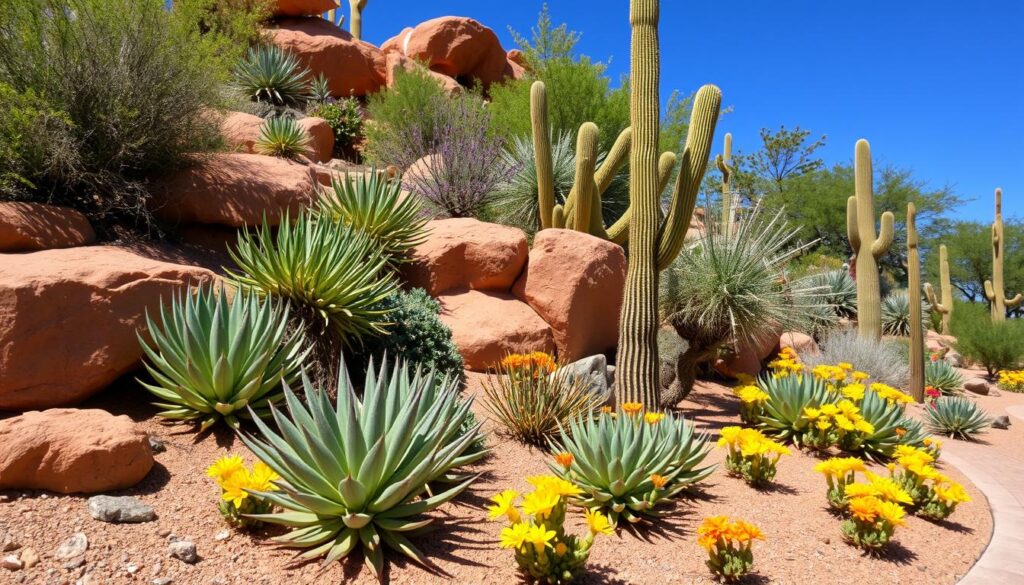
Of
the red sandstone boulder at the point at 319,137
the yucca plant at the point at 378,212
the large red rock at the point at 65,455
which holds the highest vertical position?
the red sandstone boulder at the point at 319,137

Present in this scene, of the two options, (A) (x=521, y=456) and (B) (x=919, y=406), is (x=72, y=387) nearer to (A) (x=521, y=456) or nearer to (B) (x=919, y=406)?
A: (A) (x=521, y=456)

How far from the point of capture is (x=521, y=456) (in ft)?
15.8

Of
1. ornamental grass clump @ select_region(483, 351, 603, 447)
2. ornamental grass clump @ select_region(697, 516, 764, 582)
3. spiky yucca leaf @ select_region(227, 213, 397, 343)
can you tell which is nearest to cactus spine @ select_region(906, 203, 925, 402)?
ornamental grass clump @ select_region(483, 351, 603, 447)

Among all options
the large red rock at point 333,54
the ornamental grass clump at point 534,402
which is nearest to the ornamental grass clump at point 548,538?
the ornamental grass clump at point 534,402

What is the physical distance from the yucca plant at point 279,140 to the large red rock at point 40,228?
588cm

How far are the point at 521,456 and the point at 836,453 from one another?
9.81 ft

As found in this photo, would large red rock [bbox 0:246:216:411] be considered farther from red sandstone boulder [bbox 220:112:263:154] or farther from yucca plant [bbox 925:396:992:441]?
yucca plant [bbox 925:396:992:441]

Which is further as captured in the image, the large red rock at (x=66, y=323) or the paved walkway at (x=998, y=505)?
the large red rock at (x=66, y=323)

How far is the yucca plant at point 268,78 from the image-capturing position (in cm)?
1541

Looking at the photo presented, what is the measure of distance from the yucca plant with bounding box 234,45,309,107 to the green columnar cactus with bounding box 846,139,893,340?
13691mm

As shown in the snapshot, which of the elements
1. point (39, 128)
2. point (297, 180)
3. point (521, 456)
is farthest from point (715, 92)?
point (39, 128)

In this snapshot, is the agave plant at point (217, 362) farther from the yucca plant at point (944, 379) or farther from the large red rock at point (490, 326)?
the yucca plant at point (944, 379)

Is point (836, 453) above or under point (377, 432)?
under

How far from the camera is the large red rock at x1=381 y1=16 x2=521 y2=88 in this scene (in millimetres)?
25250
